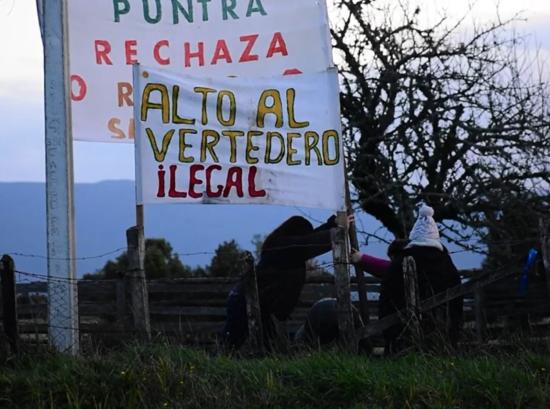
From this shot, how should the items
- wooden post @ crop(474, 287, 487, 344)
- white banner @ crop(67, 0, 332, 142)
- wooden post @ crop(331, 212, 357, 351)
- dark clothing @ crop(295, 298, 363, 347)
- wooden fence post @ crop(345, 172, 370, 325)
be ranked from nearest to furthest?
wooden post @ crop(331, 212, 357, 351) → dark clothing @ crop(295, 298, 363, 347) → wooden fence post @ crop(345, 172, 370, 325) → white banner @ crop(67, 0, 332, 142) → wooden post @ crop(474, 287, 487, 344)

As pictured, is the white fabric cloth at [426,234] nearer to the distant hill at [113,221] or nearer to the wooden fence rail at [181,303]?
the wooden fence rail at [181,303]

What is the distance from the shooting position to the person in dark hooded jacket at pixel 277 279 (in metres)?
9.99

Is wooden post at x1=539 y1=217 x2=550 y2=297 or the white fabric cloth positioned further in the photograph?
the white fabric cloth

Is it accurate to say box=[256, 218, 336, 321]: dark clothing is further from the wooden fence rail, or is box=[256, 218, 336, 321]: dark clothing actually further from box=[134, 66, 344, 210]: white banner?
the wooden fence rail

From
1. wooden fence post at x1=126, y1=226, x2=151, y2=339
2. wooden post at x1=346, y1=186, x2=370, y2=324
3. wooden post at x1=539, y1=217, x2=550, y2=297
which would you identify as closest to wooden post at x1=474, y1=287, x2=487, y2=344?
wooden post at x1=346, y1=186, x2=370, y2=324

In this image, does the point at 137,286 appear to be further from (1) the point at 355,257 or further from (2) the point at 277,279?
(1) the point at 355,257

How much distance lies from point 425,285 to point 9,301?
3.67 metres

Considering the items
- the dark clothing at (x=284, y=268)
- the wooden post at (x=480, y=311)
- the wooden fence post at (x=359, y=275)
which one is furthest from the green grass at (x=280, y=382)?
the wooden post at (x=480, y=311)

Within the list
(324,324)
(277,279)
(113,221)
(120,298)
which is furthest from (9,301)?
(113,221)

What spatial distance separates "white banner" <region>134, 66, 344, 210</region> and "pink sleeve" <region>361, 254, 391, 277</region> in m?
0.56

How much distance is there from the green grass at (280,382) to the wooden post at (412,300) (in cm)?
31

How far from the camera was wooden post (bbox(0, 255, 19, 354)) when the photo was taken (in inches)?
369

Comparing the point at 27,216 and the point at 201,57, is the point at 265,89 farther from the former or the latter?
the point at 27,216

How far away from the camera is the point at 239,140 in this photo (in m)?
10.0
